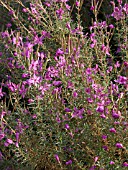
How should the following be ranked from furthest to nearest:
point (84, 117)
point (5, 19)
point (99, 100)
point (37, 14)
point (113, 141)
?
point (5, 19) → point (37, 14) → point (84, 117) → point (113, 141) → point (99, 100)

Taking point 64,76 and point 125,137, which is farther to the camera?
point 64,76

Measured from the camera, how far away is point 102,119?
7.29 feet

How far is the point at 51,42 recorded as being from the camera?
126 inches

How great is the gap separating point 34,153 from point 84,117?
0.39 m

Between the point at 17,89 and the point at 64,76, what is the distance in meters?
0.29

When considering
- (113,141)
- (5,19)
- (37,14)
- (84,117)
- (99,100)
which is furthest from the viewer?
(5,19)

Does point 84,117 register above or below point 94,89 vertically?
below

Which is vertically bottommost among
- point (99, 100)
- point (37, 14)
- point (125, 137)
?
point (125, 137)

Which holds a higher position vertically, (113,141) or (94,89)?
(94,89)

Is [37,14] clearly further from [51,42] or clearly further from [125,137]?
[125,137]

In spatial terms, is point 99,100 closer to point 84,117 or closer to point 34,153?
point 84,117

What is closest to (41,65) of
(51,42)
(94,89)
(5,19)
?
(94,89)

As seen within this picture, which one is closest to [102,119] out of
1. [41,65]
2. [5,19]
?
[41,65]

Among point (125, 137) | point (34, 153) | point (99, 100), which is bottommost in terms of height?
point (34, 153)
